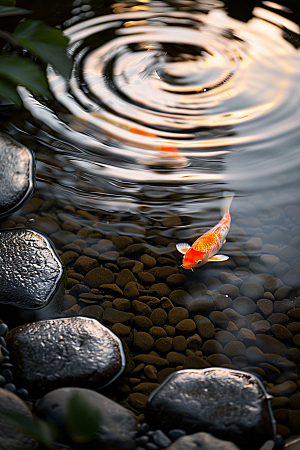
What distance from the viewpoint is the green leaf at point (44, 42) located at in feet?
3.21

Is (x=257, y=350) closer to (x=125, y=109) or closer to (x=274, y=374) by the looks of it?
(x=274, y=374)

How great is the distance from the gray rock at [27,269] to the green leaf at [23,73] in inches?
51.8

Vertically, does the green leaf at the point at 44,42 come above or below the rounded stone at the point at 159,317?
above

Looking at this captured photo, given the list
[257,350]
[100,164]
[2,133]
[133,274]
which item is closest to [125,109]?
[100,164]

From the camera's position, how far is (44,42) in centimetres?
100

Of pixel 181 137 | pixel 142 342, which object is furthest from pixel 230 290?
pixel 181 137

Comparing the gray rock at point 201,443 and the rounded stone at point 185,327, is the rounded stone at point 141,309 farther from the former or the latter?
the gray rock at point 201,443

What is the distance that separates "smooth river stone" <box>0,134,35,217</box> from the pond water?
88mm

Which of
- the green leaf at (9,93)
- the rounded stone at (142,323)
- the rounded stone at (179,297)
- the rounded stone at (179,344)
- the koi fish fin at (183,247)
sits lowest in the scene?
the rounded stone at (142,323)

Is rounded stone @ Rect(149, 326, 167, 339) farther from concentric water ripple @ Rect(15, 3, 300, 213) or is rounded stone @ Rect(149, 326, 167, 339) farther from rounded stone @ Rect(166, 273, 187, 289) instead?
concentric water ripple @ Rect(15, 3, 300, 213)

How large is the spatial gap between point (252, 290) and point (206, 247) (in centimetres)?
36

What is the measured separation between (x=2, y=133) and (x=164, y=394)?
7.47 feet

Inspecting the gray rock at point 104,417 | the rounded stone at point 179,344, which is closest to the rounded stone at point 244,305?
the rounded stone at point 179,344

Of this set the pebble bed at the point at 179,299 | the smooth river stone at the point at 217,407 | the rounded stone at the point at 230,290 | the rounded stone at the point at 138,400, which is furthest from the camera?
the rounded stone at the point at 230,290
